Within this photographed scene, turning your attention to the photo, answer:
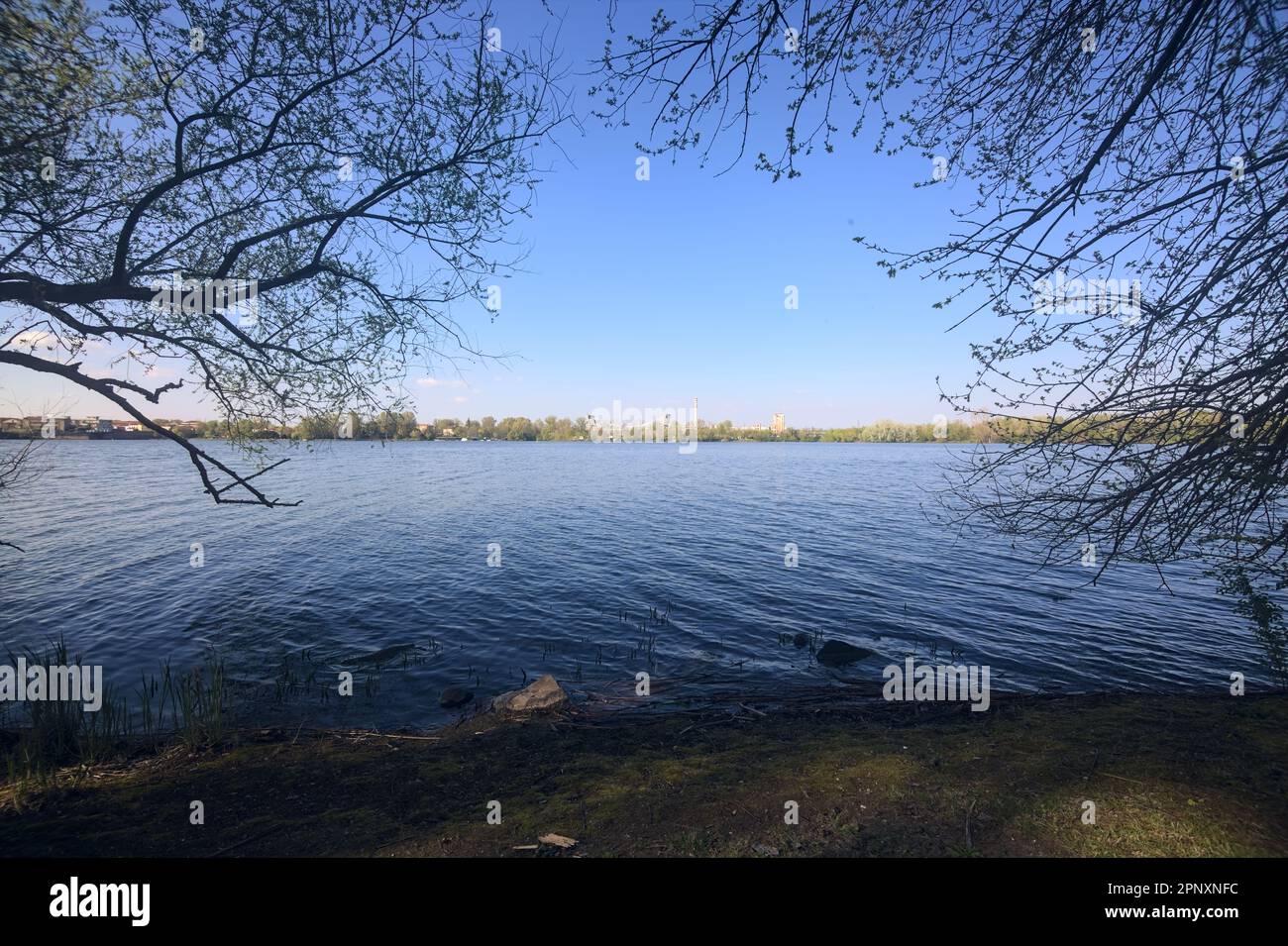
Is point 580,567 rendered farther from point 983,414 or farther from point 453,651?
point 983,414

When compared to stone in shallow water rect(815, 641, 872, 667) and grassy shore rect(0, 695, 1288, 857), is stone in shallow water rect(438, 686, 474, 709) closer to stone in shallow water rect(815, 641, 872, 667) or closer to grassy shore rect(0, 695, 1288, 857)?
grassy shore rect(0, 695, 1288, 857)

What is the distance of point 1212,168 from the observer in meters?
5.49

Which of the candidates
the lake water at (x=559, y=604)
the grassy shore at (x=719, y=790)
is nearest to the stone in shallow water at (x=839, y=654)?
the lake water at (x=559, y=604)

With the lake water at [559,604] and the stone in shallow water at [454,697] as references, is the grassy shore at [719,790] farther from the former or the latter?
the lake water at [559,604]

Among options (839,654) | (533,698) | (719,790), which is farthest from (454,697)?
(839,654)

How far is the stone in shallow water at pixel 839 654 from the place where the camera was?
583 inches

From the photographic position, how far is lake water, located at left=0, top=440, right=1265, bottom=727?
46.4ft

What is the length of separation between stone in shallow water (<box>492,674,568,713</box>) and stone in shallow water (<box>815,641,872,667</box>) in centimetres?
764

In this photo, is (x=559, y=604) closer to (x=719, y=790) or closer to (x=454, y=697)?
(x=454, y=697)

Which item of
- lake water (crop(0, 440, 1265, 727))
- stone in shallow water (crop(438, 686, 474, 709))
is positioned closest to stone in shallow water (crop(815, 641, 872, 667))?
lake water (crop(0, 440, 1265, 727))

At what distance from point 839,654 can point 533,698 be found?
8.79m

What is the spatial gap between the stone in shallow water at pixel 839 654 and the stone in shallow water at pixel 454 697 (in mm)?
9454

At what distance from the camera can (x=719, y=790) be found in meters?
6.73

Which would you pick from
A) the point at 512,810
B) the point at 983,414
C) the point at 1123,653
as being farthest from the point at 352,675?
the point at 1123,653
